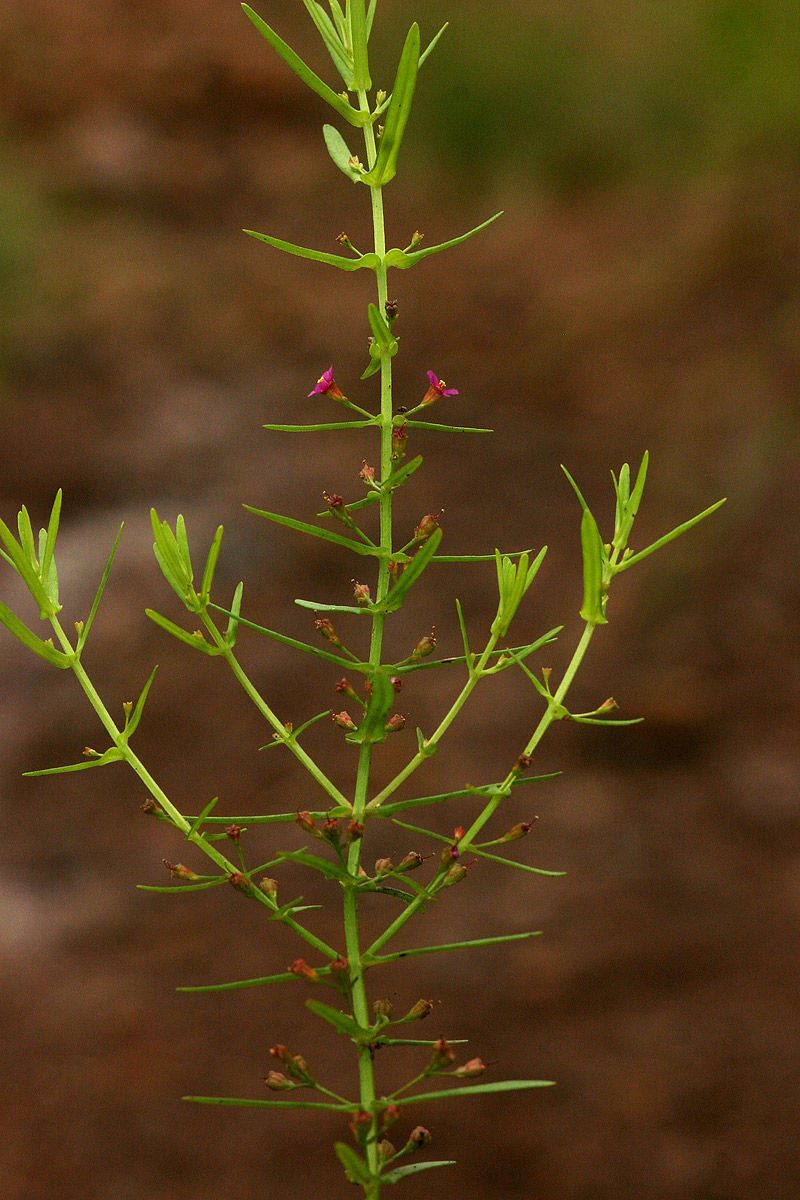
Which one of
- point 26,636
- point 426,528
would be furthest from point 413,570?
point 26,636

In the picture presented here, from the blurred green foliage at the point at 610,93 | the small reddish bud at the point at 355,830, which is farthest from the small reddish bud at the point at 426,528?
the blurred green foliage at the point at 610,93

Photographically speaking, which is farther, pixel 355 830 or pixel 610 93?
pixel 610 93

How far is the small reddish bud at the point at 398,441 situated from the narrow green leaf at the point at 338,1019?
221 mm

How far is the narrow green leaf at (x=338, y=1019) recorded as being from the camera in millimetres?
462

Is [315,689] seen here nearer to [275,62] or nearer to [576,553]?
[576,553]

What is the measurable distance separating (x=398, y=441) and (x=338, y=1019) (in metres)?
0.23

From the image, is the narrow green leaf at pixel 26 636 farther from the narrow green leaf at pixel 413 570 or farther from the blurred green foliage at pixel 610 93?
the blurred green foliage at pixel 610 93

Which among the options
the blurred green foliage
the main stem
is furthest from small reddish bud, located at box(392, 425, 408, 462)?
the blurred green foliage

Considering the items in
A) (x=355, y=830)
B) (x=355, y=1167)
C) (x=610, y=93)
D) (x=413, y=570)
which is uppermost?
(x=610, y=93)

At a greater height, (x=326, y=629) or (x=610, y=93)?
(x=610, y=93)

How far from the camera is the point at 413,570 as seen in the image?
1.62 ft

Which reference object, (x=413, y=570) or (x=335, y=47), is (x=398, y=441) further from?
(x=335, y=47)

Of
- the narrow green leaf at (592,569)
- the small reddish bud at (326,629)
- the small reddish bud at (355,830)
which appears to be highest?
the narrow green leaf at (592,569)

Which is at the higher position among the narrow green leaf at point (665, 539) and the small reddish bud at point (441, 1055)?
the narrow green leaf at point (665, 539)
